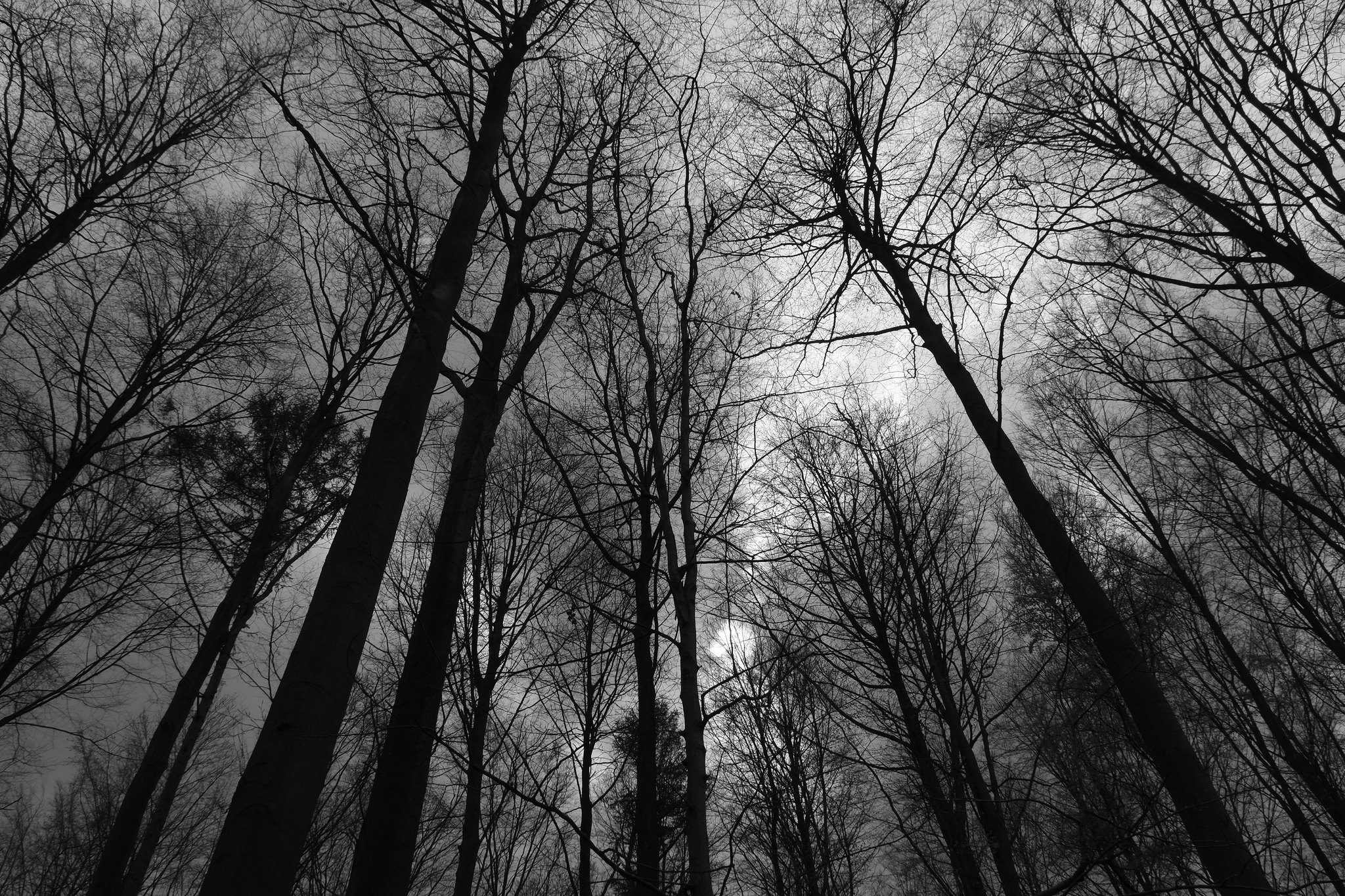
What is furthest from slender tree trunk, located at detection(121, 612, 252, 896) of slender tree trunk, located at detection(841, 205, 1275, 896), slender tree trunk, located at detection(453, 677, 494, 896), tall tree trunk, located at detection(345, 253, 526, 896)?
slender tree trunk, located at detection(841, 205, 1275, 896)

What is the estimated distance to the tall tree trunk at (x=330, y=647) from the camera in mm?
1350

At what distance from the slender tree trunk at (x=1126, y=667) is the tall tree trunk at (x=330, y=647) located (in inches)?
89.3

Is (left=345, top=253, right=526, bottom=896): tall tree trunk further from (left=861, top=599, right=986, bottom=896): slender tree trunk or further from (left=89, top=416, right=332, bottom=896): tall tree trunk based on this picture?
(left=89, top=416, right=332, bottom=896): tall tree trunk

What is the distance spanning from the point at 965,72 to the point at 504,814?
30.9ft

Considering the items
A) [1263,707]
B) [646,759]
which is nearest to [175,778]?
[646,759]

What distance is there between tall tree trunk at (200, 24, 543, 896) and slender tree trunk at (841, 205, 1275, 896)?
7.44 feet

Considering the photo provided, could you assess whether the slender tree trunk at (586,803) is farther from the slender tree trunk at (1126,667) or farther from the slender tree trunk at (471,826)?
the slender tree trunk at (1126,667)

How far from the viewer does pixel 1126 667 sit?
2.83m

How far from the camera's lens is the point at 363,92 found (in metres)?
3.65

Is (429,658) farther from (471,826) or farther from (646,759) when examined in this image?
(471,826)

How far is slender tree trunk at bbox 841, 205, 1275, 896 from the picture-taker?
2420 mm

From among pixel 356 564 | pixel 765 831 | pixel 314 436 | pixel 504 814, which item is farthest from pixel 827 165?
pixel 765 831

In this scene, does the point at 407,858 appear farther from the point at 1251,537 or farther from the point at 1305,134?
the point at 1251,537

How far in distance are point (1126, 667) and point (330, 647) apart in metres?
3.30
